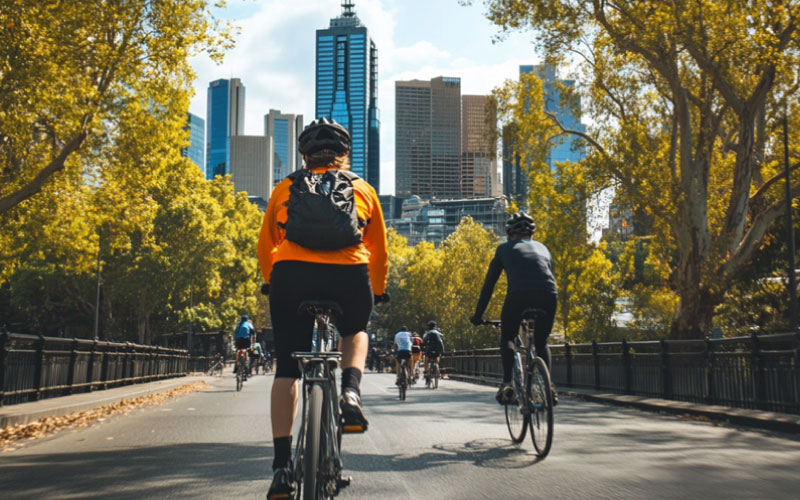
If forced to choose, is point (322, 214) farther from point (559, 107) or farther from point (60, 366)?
point (559, 107)

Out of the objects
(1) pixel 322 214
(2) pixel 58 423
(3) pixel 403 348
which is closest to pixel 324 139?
(1) pixel 322 214

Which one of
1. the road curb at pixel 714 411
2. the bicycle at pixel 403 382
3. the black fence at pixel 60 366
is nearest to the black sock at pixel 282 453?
the road curb at pixel 714 411

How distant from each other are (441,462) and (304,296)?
3381 millimetres

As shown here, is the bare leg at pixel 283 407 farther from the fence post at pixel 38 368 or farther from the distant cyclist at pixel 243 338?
the distant cyclist at pixel 243 338

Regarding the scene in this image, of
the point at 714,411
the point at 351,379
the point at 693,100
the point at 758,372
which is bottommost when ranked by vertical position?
the point at 714,411

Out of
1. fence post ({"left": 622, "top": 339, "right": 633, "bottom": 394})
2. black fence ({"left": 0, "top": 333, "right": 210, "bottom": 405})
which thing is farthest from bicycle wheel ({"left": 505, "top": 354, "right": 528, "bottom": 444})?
fence post ({"left": 622, "top": 339, "right": 633, "bottom": 394})

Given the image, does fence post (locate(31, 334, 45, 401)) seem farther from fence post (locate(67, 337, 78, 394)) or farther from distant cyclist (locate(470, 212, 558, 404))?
distant cyclist (locate(470, 212, 558, 404))

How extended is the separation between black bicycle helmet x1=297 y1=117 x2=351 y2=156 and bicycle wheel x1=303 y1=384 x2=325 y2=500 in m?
1.31

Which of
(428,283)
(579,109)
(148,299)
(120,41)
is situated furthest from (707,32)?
(428,283)

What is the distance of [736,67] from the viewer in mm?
19891

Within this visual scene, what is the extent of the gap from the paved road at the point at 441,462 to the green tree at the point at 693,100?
11730 millimetres

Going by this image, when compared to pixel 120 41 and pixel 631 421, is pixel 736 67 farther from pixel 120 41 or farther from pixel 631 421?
pixel 120 41

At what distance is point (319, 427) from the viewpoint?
3676mm

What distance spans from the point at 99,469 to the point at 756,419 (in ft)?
25.1
